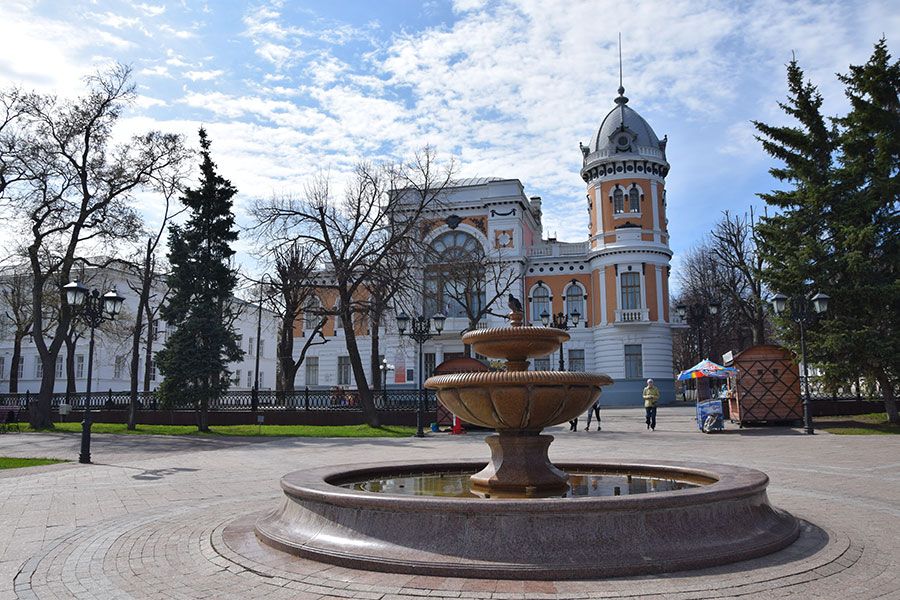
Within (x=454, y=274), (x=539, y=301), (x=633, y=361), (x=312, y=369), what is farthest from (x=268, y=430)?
(x=633, y=361)

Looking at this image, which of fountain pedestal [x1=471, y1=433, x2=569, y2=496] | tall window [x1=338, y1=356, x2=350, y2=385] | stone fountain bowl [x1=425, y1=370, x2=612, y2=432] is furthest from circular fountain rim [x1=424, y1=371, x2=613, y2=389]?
tall window [x1=338, y1=356, x2=350, y2=385]

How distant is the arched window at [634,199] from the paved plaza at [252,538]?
97.7ft

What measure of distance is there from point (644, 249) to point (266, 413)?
26373 millimetres

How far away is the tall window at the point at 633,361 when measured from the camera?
140 feet

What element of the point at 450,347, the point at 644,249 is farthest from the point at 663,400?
the point at 450,347

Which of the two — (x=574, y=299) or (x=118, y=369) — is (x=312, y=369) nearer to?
(x=118, y=369)

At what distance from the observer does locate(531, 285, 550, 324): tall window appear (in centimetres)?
4637

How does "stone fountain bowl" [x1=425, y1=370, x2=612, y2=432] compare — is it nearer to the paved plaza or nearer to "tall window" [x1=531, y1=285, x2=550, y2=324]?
the paved plaza

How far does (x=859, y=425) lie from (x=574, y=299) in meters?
25.0

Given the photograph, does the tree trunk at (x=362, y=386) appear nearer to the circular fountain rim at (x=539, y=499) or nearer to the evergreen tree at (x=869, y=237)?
the evergreen tree at (x=869, y=237)

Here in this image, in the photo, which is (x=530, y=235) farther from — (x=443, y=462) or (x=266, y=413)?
(x=443, y=462)

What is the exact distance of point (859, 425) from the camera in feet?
72.4

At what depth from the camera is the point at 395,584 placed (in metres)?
4.89

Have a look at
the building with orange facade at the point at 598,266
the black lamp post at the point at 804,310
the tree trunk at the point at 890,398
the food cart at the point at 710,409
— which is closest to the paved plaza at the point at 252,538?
the black lamp post at the point at 804,310
